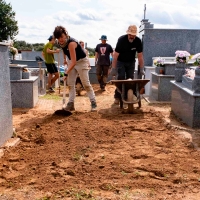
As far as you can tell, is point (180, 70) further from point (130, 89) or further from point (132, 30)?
point (132, 30)

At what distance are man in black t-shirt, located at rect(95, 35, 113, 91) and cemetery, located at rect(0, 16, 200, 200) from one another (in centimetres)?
285

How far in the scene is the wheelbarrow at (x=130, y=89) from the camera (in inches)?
243

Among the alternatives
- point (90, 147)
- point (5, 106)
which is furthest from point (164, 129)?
point (5, 106)

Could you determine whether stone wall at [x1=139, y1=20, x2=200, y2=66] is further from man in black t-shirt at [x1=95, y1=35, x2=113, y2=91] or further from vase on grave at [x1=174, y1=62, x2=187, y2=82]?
vase on grave at [x1=174, y1=62, x2=187, y2=82]

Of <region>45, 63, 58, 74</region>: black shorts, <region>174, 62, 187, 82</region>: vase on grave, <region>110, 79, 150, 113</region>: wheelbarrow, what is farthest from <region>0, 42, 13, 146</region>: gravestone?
<region>45, 63, 58, 74</region>: black shorts

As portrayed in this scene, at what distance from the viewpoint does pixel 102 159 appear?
3613mm

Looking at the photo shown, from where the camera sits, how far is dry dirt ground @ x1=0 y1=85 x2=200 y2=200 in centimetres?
286

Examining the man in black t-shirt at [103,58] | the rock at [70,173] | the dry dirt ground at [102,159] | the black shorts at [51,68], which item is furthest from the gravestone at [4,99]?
the man in black t-shirt at [103,58]

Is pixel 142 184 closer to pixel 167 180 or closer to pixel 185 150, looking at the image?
pixel 167 180

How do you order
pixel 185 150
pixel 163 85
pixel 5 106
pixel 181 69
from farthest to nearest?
pixel 163 85
pixel 181 69
pixel 5 106
pixel 185 150

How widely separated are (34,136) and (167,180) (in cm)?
231

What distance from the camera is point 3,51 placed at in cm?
413

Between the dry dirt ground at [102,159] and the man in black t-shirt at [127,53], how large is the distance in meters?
1.45

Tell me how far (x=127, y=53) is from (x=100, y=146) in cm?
318
